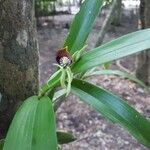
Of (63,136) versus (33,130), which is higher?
(33,130)

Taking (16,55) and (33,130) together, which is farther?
(16,55)

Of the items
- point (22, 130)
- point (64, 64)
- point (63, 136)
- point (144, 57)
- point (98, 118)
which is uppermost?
point (64, 64)

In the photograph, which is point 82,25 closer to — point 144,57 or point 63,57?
point 63,57

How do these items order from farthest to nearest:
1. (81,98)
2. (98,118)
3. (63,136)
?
(98,118)
(63,136)
(81,98)

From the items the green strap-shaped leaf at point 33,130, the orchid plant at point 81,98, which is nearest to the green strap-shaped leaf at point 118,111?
the orchid plant at point 81,98

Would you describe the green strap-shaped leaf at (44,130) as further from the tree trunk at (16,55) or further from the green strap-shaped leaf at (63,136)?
the green strap-shaped leaf at (63,136)

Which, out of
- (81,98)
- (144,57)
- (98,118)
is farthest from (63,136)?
(144,57)

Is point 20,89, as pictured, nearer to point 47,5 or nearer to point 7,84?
point 7,84
